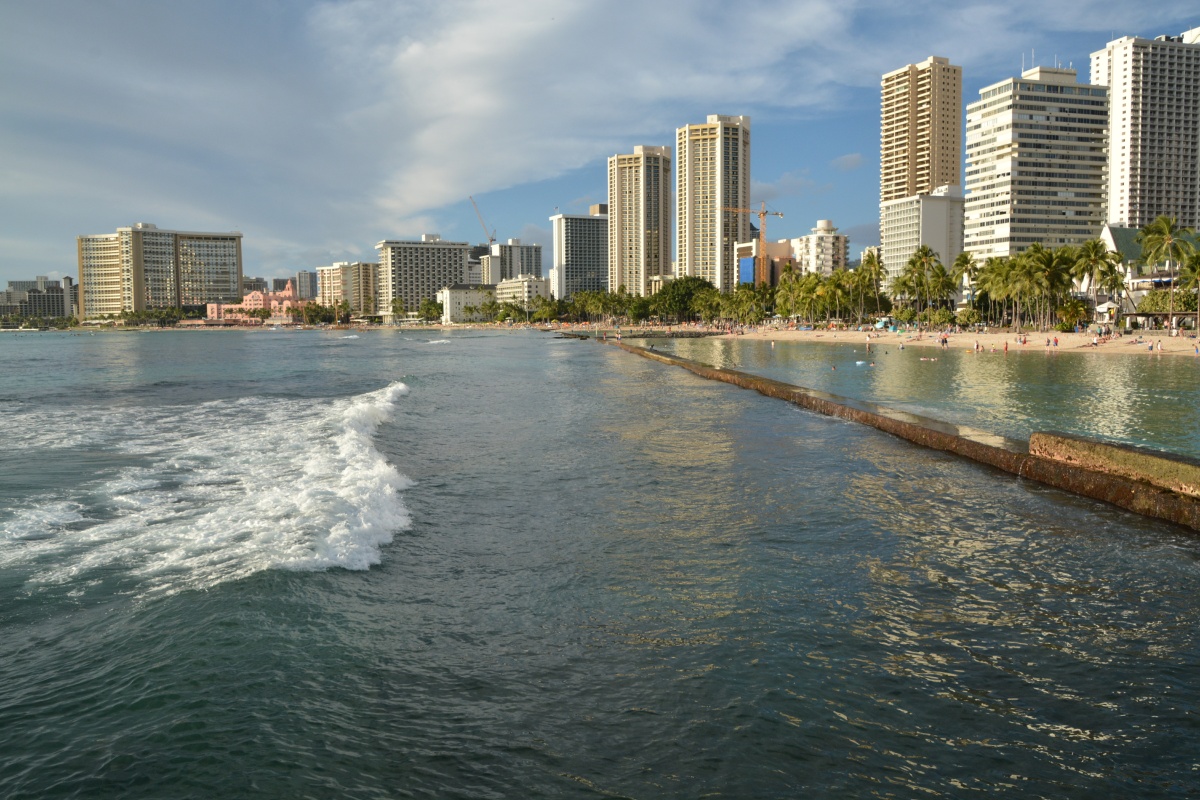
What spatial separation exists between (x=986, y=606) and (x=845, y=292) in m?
128

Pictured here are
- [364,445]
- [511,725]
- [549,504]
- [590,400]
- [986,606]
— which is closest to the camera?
[511,725]

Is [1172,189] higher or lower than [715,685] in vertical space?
higher

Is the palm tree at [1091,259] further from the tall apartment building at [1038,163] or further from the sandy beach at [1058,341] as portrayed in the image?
the tall apartment building at [1038,163]

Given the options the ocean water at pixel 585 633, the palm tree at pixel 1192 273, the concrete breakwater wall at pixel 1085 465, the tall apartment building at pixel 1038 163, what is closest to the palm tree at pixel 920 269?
the palm tree at pixel 1192 273

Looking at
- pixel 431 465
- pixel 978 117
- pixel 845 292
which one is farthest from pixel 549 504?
pixel 978 117

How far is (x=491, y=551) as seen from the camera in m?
9.29

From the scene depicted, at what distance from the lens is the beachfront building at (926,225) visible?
185625mm

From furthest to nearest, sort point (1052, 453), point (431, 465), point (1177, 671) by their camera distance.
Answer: point (431, 465), point (1052, 453), point (1177, 671)

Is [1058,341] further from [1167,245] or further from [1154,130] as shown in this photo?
[1154,130]

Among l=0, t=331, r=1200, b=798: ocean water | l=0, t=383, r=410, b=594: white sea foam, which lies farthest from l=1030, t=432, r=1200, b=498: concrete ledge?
l=0, t=383, r=410, b=594: white sea foam

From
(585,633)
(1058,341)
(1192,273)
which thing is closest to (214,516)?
(585,633)

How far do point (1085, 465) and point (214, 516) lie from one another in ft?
42.3

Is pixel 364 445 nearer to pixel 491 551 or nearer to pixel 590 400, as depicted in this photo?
pixel 491 551

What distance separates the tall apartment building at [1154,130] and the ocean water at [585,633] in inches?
7683
